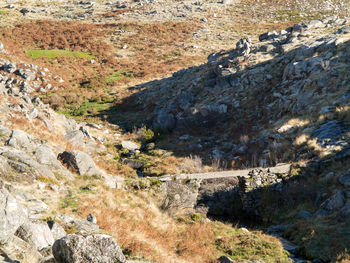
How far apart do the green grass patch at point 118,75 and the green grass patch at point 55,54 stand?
8427 mm

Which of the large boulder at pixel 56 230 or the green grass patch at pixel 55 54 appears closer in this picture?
the large boulder at pixel 56 230

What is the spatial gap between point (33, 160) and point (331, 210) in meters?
13.7

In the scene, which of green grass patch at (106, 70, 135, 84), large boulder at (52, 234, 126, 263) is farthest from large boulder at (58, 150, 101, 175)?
green grass patch at (106, 70, 135, 84)

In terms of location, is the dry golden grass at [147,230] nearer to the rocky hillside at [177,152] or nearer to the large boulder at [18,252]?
the rocky hillside at [177,152]

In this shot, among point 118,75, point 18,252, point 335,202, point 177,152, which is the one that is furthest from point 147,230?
point 118,75

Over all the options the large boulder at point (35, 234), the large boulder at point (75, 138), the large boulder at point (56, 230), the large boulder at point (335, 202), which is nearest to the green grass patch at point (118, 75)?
the large boulder at point (75, 138)

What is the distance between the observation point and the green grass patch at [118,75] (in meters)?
45.8

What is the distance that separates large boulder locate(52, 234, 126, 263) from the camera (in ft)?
19.0

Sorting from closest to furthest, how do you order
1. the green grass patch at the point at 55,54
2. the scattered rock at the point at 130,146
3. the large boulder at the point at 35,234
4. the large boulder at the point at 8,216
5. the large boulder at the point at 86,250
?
1. the large boulder at the point at 86,250
2. the large boulder at the point at 8,216
3. the large boulder at the point at 35,234
4. the scattered rock at the point at 130,146
5. the green grass patch at the point at 55,54

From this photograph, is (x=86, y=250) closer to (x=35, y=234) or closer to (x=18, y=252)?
(x=18, y=252)

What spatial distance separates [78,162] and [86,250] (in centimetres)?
940

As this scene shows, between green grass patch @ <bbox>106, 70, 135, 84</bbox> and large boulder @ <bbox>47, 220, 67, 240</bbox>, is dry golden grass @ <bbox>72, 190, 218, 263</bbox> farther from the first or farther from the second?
green grass patch @ <bbox>106, 70, 135, 84</bbox>

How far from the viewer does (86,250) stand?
588 cm

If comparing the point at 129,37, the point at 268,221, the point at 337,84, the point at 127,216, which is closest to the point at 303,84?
the point at 337,84
